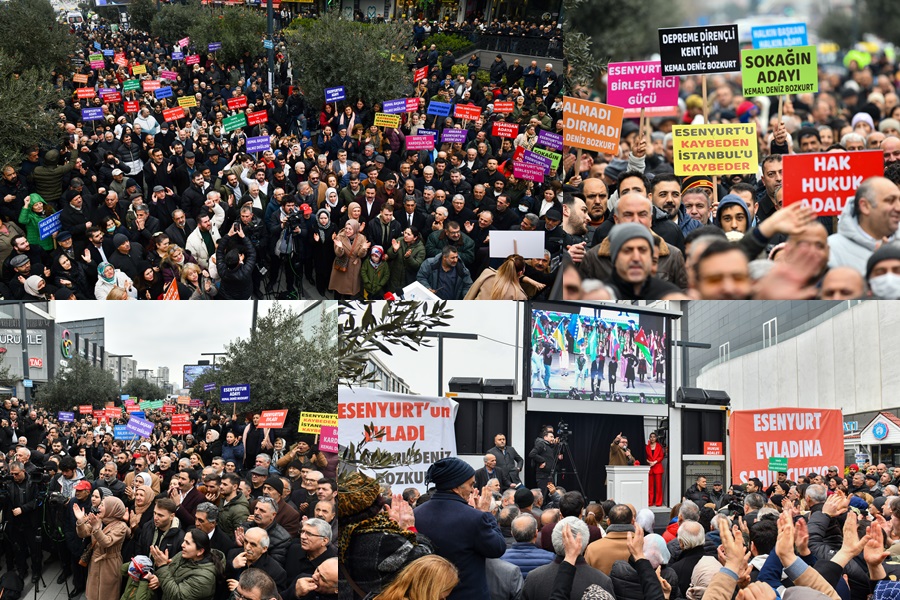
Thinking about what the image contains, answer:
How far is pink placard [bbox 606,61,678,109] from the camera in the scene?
26.5ft

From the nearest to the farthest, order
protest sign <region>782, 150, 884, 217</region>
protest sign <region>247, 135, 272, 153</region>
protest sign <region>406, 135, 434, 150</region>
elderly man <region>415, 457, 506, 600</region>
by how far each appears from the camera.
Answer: elderly man <region>415, 457, 506, 600</region>, protest sign <region>782, 150, 884, 217</region>, protest sign <region>247, 135, 272, 153</region>, protest sign <region>406, 135, 434, 150</region>

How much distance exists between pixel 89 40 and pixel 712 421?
27.8 meters

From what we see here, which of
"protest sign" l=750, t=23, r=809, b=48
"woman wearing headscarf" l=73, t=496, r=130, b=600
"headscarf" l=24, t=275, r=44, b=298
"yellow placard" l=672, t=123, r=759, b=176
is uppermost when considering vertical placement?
"protest sign" l=750, t=23, r=809, b=48

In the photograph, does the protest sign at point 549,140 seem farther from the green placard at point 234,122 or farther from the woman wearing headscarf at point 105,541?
the woman wearing headscarf at point 105,541

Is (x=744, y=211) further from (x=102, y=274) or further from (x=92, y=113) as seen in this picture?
(x=92, y=113)

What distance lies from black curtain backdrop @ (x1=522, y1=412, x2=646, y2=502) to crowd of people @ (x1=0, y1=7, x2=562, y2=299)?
412 cm

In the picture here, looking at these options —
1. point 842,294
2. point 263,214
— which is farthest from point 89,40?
point 842,294

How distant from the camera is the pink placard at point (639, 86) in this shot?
318 inches

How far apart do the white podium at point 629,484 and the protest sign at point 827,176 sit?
242 centimetres

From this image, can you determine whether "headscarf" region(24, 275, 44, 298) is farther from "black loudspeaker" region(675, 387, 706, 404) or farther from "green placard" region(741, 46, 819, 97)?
"green placard" region(741, 46, 819, 97)

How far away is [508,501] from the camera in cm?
559

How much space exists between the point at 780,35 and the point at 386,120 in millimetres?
8638

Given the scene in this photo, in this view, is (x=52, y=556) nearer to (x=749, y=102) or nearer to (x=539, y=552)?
(x=539, y=552)

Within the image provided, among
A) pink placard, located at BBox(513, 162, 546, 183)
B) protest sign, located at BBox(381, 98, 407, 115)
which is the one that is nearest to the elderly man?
pink placard, located at BBox(513, 162, 546, 183)
